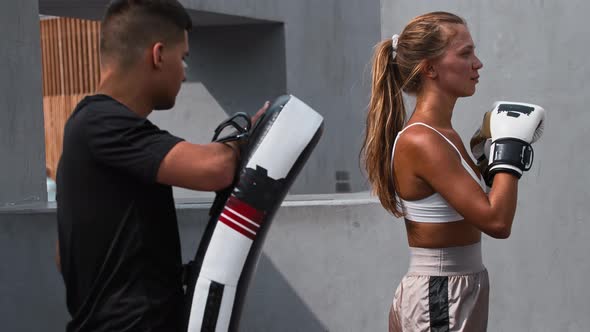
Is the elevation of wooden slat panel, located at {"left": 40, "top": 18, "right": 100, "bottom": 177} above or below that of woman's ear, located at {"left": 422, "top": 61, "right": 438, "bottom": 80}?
below

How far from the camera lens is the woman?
7.47 feet

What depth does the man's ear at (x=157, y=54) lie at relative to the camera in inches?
69.8

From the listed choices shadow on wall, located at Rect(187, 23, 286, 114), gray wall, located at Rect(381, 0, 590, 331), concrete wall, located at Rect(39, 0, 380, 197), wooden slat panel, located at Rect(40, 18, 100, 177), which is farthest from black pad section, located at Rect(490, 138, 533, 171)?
wooden slat panel, located at Rect(40, 18, 100, 177)

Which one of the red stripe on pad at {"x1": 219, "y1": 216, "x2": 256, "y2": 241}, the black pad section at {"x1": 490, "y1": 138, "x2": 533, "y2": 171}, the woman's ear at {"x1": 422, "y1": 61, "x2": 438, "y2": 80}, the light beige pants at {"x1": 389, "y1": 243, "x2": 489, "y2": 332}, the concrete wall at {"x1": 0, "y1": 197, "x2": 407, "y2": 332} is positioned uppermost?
the woman's ear at {"x1": 422, "y1": 61, "x2": 438, "y2": 80}

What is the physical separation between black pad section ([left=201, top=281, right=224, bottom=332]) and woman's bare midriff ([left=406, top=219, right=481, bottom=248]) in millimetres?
733

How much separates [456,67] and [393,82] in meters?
0.20

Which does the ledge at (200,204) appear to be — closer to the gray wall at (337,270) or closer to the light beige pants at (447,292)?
the gray wall at (337,270)

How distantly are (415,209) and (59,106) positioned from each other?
1146 centimetres

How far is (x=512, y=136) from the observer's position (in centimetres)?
239

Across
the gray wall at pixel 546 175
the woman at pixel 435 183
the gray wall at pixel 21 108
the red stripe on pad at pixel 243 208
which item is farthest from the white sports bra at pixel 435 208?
the gray wall at pixel 21 108

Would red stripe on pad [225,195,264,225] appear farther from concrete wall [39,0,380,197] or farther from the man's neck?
concrete wall [39,0,380,197]

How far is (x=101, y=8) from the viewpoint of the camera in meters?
7.77

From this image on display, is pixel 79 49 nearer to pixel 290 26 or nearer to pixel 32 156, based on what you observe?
pixel 290 26

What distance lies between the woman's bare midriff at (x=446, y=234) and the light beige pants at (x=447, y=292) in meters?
0.02
